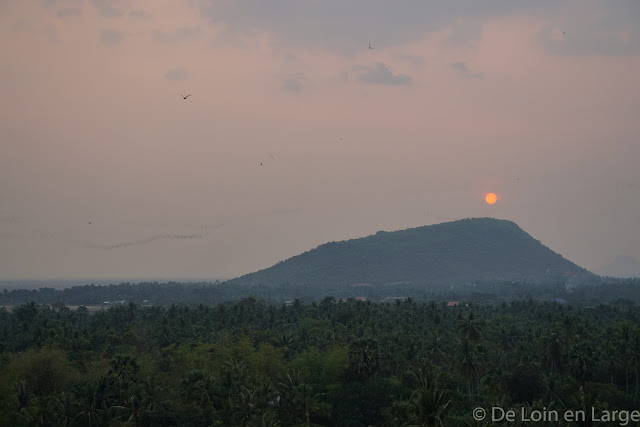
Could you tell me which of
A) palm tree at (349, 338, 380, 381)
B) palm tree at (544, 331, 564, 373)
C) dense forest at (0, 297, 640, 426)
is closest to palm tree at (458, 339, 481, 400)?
dense forest at (0, 297, 640, 426)

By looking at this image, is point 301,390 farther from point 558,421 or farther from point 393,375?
point 558,421

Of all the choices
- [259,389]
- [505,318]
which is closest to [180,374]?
[259,389]

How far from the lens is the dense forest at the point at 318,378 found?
88.7 metres

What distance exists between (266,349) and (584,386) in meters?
61.3

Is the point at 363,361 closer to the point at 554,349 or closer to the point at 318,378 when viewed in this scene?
the point at 318,378

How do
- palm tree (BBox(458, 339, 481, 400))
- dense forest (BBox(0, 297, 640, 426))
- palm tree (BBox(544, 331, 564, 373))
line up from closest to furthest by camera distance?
1. dense forest (BBox(0, 297, 640, 426))
2. palm tree (BBox(458, 339, 481, 400))
3. palm tree (BBox(544, 331, 564, 373))

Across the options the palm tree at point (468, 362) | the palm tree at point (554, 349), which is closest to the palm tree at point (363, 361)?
the palm tree at point (468, 362)

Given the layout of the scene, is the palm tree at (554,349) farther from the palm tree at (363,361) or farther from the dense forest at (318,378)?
the palm tree at (363,361)

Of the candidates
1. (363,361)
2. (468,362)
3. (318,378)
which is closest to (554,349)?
(468,362)

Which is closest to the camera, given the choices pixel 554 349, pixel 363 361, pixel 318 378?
pixel 363 361

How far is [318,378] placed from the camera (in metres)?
114

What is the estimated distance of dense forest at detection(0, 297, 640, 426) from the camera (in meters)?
88.7

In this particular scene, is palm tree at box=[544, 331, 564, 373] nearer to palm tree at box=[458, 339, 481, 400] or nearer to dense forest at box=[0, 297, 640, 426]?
dense forest at box=[0, 297, 640, 426]

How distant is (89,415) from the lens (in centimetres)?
8700
